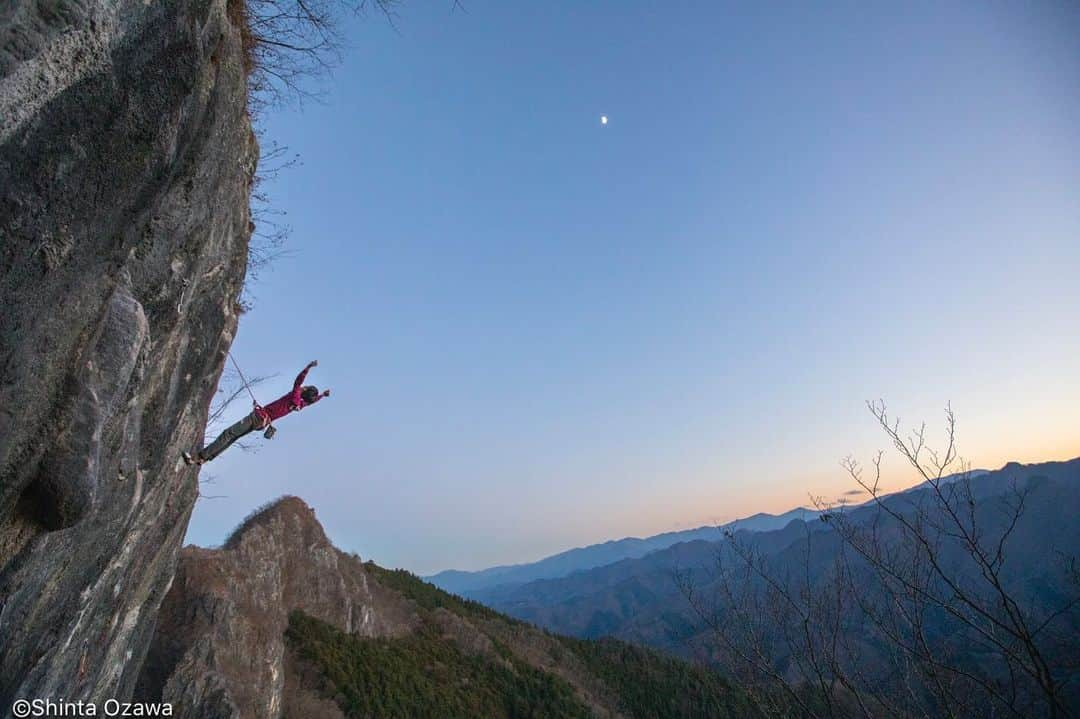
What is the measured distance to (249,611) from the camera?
19672 mm

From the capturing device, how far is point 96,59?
382cm

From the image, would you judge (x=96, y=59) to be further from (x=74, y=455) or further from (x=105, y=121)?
(x=74, y=455)

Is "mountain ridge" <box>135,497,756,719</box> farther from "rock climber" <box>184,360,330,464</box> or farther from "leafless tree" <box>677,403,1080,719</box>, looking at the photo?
"leafless tree" <box>677,403,1080,719</box>

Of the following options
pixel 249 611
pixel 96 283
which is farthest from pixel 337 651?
pixel 96 283

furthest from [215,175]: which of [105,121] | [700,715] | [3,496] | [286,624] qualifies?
[700,715]

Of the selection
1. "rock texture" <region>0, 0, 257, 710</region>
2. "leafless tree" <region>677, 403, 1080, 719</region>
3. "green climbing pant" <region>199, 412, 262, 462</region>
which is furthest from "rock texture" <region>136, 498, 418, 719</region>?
"leafless tree" <region>677, 403, 1080, 719</region>

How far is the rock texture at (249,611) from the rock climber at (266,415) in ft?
33.4

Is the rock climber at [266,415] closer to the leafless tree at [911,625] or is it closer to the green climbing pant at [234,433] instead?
the green climbing pant at [234,433]

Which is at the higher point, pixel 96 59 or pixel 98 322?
pixel 96 59

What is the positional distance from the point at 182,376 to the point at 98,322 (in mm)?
2900

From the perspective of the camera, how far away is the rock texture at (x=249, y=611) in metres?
14.8

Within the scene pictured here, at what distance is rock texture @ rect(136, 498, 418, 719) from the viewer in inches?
582

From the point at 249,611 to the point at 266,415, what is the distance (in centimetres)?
1500

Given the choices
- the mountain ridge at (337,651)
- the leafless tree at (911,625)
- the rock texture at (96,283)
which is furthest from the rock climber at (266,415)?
the mountain ridge at (337,651)
